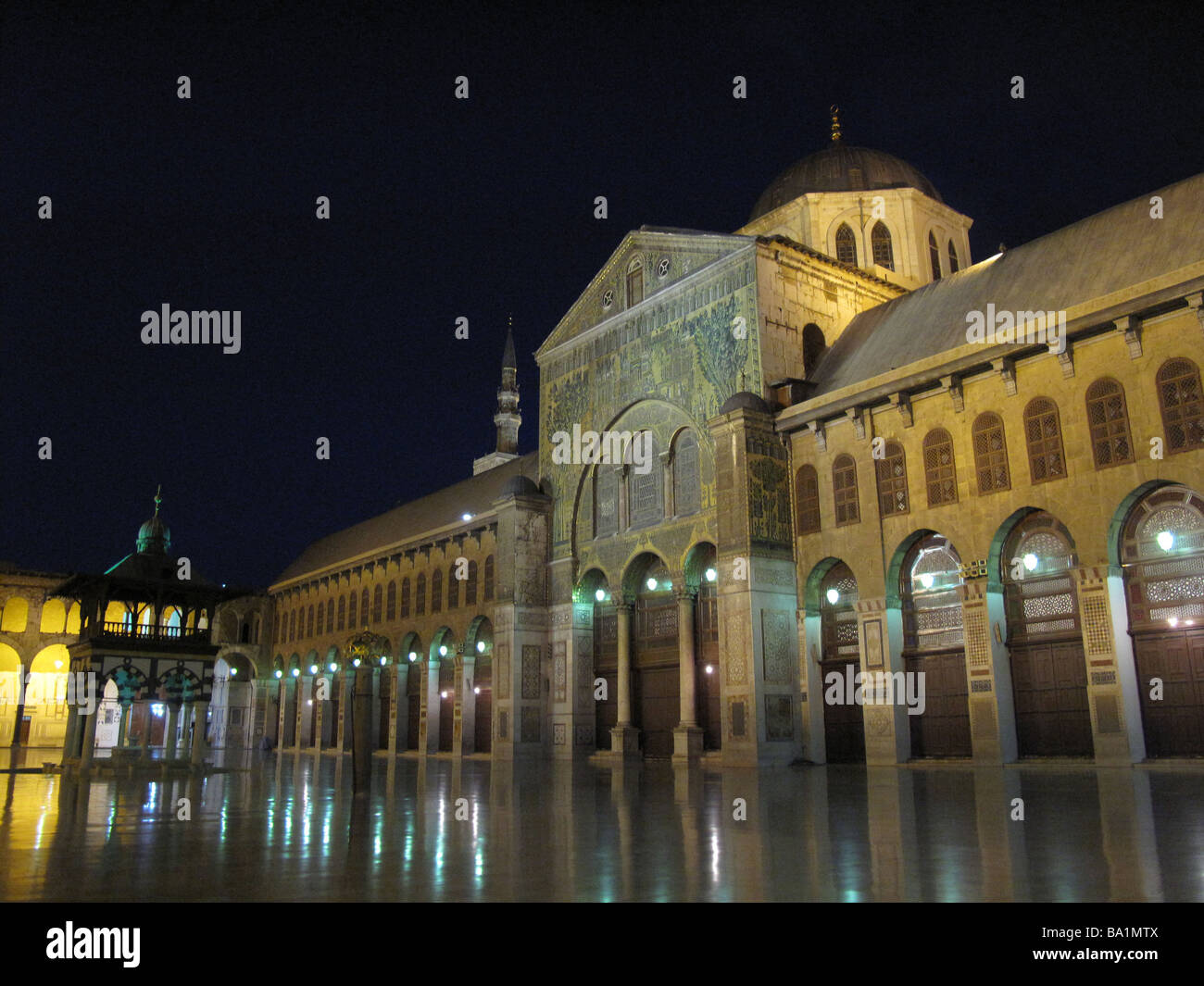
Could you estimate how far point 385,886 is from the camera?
5.77m

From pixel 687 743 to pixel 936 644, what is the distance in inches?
279

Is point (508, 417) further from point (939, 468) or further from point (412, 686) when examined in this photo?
point (939, 468)

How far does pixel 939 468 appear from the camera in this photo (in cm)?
2023

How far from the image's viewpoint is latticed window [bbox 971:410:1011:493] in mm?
19016

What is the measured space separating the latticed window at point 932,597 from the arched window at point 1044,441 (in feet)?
8.44

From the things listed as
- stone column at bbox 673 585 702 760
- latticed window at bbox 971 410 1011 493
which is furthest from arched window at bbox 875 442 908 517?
stone column at bbox 673 585 702 760

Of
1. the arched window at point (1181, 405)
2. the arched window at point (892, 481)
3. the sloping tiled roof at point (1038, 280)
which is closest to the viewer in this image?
the arched window at point (1181, 405)

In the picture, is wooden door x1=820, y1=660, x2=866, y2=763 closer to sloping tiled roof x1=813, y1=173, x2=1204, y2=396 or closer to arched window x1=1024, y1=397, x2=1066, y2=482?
arched window x1=1024, y1=397, x2=1066, y2=482

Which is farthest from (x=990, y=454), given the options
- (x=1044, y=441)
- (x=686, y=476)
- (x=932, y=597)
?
(x=686, y=476)

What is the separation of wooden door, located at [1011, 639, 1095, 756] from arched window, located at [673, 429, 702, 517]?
9233mm

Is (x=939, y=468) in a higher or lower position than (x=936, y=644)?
higher

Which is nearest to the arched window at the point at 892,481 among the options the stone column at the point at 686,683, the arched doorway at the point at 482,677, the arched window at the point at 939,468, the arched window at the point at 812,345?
the arched window at the point at 939,468

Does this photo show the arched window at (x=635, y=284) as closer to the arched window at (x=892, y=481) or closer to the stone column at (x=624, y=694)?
the stone column at (x=624, y=694)

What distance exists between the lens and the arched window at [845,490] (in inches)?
862
